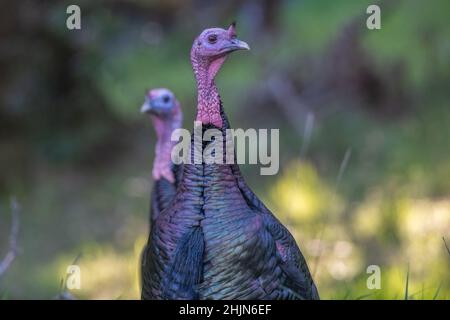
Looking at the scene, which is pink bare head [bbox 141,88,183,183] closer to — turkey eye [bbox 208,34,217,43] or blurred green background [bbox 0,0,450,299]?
blurred green background [bbox 0,0,450,299]

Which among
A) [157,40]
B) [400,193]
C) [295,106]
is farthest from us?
[295,106]

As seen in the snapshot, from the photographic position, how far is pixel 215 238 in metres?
1.75

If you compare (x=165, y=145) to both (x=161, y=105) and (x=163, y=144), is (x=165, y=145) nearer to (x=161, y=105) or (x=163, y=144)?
(x=163, y=144)

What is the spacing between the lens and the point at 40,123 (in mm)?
5930

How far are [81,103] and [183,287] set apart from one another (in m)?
4.29

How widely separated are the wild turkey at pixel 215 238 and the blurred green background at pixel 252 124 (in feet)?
3.70

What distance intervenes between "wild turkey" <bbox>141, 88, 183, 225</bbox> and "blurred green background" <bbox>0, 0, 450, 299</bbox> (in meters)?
0.82

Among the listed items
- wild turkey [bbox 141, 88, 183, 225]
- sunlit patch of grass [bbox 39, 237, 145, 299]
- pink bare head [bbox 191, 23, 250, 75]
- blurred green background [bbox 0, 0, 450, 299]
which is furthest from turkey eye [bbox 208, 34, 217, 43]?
sunlit patch of grass [bbox 39, 237, 145, 299]

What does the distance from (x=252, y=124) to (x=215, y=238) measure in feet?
15.5

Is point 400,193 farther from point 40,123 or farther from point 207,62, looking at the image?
point 40,123

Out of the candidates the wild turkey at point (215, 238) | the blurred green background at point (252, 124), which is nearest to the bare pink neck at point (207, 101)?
the wild turkey at point (215, 238)

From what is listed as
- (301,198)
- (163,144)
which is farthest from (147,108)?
(301,198)

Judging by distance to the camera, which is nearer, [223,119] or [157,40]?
[223,119]
